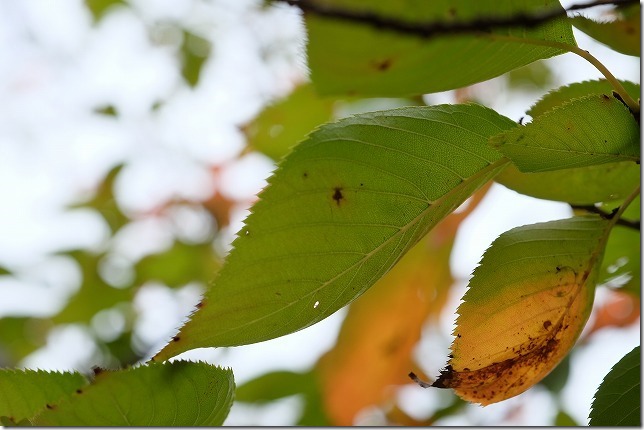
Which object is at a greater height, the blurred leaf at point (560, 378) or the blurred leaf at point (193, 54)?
the blurred leaf at point (193, 54)

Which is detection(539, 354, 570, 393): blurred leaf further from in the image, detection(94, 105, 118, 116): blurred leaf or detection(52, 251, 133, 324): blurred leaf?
detection(94, 105, 118, 116): blurred leaf

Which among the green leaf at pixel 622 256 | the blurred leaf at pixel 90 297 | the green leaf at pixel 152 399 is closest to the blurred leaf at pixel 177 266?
the blurred leaf at pixel 90 297

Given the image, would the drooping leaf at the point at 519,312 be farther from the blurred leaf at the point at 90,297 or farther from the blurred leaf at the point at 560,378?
the blurred leaf at the point at 90,297

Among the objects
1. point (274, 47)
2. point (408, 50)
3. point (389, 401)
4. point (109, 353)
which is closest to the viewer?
point (408, 50)

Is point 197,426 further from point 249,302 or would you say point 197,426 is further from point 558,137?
point 558,137

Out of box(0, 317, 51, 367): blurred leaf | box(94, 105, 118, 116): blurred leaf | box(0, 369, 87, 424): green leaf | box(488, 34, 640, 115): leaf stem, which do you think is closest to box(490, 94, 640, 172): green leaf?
box(488, 34, 640, 115): leaf stem

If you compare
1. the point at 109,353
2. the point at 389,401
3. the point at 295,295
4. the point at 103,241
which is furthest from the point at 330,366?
the point at 103,241

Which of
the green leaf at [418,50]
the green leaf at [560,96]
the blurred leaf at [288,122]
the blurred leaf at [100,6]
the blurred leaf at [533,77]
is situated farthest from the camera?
the blurred leaf at [100,6]

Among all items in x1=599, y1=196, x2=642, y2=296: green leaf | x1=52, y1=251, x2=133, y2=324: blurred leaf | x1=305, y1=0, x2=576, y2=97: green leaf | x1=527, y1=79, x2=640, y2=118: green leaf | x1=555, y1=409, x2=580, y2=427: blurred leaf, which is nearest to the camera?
x1=305, y1=0, x2=576, y2=97: green leaf
